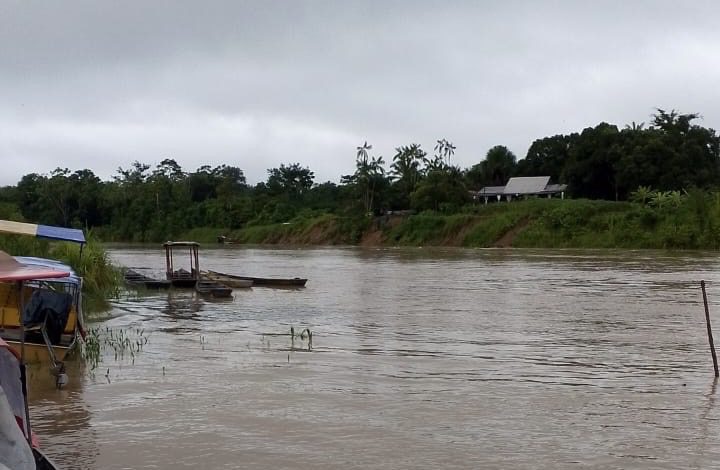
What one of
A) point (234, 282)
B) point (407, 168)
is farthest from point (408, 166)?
point (234, 282)

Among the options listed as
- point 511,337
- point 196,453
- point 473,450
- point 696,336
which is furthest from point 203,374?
point 696,336

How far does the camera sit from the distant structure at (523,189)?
203 ft

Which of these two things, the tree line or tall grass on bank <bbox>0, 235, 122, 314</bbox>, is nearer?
tall grass on bank <bbox>0, 235, 122, 314</bbox>

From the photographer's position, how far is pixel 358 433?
8625 mm

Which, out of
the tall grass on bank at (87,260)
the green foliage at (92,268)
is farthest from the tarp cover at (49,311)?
the green foliage at (92,268)

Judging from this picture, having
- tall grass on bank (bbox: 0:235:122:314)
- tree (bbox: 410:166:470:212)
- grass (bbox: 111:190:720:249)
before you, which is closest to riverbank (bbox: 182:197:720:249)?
grass (bbox: 111:190:720:249)

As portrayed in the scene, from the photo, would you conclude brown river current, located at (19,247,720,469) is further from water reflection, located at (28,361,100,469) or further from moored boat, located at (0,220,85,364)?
moored boat, located at (0,220,85,364)

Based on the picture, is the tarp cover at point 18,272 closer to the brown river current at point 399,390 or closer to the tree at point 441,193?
the brown river current at point 399,390

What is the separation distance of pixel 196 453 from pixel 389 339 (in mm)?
7406

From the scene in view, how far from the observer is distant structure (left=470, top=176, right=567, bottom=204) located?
61966 mm

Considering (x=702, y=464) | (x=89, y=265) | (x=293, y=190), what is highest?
(x=293, y=190)

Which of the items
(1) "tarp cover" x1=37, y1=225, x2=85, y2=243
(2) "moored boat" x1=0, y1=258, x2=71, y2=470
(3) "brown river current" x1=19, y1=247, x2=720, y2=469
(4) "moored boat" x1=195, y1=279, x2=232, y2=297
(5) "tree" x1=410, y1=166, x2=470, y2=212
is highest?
(5) "tree" x1=410, y1=166, x2=470, y2=212

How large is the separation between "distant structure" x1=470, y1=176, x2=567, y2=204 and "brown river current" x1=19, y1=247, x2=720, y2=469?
1652 inches

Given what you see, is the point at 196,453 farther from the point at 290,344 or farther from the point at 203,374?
the point at 290,344
